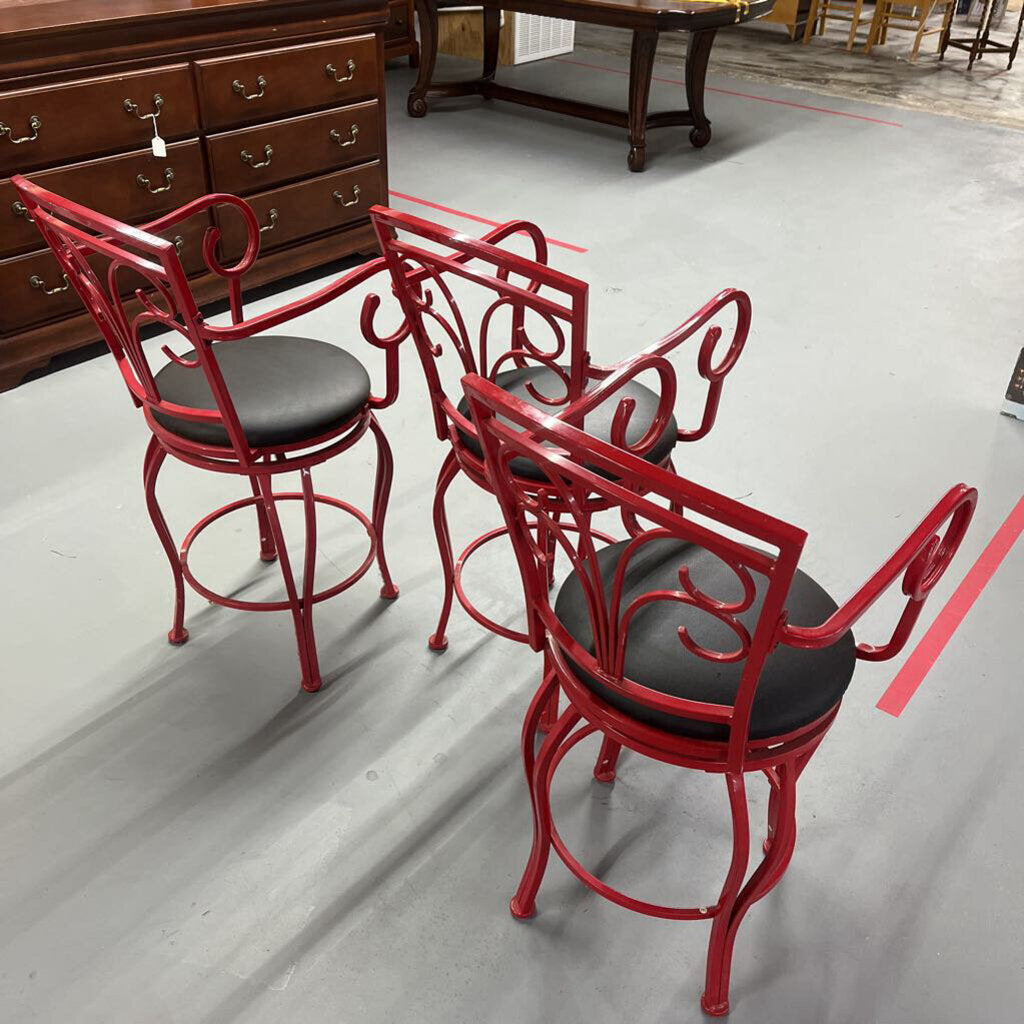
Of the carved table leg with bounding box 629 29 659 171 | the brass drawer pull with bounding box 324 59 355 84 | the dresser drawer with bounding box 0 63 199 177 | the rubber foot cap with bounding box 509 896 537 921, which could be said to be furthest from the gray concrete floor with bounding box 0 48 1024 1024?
the carved table leg with bounding box 629 29 659 171

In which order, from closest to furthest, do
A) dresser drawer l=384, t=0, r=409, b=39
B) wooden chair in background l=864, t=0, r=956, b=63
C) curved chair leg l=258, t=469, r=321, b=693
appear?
curved chair leg l=258, t=469, r=321, b=693
dresser drawer l=384, t=0, r=409, b=39
wooden chair in background l=864, t=0, r=956, b=63

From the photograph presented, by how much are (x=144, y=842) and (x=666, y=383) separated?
1.14 metres

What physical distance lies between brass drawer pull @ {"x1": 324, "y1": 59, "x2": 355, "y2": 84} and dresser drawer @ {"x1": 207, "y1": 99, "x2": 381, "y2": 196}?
97 millimetres

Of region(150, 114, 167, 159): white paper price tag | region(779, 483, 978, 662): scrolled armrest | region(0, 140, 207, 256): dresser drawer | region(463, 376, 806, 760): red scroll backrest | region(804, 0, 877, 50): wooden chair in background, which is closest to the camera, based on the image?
region(463, 376, 806, 760): red scroll backrest

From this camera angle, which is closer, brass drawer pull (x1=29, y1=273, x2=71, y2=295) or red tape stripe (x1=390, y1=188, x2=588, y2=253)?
brass drawer pull (x1=29, y1=273, x2=71, y2=295)

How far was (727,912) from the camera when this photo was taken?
1.36 m

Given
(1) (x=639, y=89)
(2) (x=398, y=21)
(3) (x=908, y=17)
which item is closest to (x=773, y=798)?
(1) (x=639, y=89)

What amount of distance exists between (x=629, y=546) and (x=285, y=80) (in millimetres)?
2631

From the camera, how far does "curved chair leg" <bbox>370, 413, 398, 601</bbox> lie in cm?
196

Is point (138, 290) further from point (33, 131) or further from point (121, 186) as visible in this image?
point (121, 186)

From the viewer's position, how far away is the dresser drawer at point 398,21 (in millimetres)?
6141

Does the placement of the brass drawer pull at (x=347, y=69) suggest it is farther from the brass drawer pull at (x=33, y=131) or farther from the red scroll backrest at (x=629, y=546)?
the red scroll backrest at (x=629, y=546)

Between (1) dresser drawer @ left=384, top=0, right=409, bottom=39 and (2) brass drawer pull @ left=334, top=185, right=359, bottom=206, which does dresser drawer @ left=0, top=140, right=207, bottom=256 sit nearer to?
(2) brass drawer pull @ left=334, top=185, right=359, bottom=206

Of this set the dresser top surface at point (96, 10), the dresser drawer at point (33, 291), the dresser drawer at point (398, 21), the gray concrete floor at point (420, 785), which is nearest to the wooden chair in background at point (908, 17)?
the dresser drawer at point (398, 21)
